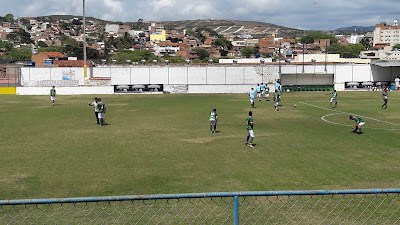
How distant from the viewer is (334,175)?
596 inches

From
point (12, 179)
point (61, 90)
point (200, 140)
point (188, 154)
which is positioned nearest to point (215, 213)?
point (12, 179)

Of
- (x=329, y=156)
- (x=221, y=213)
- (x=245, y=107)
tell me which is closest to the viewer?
(x=221, y=213)

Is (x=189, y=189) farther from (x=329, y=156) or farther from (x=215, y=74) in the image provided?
(x=215, y=74)

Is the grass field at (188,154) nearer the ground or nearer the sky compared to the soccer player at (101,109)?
nearer the ground

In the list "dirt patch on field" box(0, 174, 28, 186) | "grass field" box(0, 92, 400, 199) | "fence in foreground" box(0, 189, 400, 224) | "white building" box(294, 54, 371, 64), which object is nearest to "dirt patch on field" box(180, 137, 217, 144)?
"grass field" box(0, 92, 400, 199)

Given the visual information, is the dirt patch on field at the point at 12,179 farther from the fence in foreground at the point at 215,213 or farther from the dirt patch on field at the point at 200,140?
the dirt patch on field at the point at 200,140

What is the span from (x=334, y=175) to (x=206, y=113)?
20116mm

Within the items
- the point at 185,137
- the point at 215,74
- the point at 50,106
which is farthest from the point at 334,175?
the point at 215,74

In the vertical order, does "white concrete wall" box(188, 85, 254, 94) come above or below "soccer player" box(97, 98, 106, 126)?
above

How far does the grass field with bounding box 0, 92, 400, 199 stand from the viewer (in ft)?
46.4

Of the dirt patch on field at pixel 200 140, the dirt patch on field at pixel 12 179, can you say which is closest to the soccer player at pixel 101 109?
the dirt patch on field at pixel 200 140

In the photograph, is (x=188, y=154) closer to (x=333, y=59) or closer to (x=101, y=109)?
(x=101, y=109)

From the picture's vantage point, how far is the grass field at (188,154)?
46.4 feet

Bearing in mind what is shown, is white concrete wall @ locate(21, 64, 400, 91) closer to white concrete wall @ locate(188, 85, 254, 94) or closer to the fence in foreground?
white concrete wall @ locate(188, 85, 254, 94)
